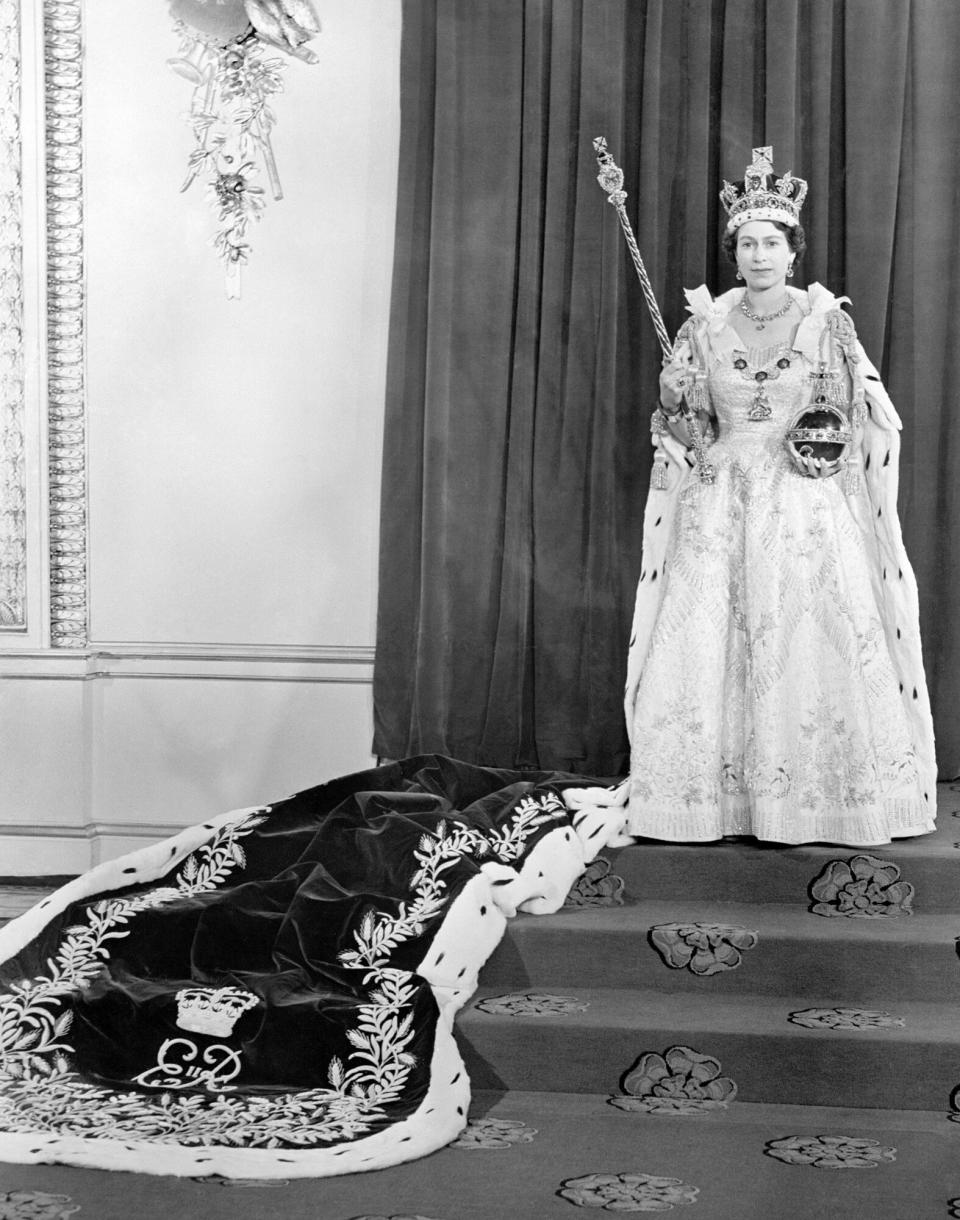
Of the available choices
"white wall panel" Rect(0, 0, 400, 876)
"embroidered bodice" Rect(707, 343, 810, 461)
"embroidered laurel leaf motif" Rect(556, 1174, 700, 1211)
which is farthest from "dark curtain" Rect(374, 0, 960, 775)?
"embroidered laurel leaf motif" Rect(556, 1174, 700, 1211)

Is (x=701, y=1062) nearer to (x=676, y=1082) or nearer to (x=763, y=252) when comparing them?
(x=676, y=1082)

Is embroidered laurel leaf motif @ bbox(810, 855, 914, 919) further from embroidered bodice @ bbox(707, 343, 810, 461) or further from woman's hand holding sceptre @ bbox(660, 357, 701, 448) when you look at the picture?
woman's hand holding sceptre @ bbox(660, 357, 701, 448)

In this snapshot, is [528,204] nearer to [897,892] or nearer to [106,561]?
[106,561]

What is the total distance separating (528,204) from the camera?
409 cm

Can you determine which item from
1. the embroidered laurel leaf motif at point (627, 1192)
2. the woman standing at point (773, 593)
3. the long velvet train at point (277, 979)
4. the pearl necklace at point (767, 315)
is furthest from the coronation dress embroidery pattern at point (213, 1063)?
the pearl necklace at point (767, 315)

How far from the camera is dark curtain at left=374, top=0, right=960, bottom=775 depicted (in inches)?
157

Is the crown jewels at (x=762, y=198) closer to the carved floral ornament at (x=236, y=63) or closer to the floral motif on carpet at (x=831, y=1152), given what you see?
the carved floral ornament at (x=236, y=63)

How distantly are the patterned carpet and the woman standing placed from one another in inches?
5.4

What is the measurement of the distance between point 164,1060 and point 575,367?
7.60 ft

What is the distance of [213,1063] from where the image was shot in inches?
104

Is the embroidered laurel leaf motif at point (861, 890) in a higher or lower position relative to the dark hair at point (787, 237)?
lower

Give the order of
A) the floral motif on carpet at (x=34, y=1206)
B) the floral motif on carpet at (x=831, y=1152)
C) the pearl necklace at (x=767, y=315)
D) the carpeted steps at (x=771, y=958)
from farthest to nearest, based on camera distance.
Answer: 1. the pearl necklace at (x=767, y=315)
2. the carpeted steps at (x=771, y=958)
3. the floral motif on carpet at (x=831, y=1152)
4. the floral motif on carpet at (x=34, y=1206)

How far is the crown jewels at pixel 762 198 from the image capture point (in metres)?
3.38

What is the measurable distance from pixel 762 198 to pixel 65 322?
2186mm
